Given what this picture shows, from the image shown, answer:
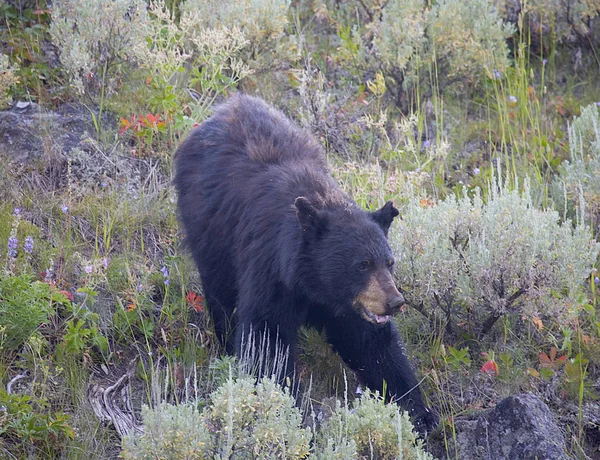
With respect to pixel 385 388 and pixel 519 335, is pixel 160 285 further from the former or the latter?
pixel 519 335

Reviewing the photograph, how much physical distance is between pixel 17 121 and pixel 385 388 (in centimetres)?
367

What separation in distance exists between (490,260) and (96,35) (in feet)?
11.8

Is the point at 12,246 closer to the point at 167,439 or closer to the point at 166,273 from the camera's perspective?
the point at 166,273

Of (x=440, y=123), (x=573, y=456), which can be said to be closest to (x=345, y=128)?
(x=440, y=123)

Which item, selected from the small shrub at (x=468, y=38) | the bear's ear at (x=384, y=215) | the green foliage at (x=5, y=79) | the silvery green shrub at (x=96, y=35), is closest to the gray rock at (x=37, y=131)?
the green foliage at (x=5, y=79)

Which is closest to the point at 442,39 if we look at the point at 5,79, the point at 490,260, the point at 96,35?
the point at 96,35

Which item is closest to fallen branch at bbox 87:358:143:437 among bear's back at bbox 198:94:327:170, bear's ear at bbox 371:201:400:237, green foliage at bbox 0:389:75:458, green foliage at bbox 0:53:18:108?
green foliage at bbox 0:389:75:458

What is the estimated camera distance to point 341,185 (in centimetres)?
627

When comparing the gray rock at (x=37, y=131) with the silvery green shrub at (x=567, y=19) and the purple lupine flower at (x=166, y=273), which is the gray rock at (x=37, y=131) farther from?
the silvery green shrub at (x=567, y=19)

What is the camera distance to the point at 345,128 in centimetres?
710

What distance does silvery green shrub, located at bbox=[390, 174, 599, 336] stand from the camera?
16.2 ft

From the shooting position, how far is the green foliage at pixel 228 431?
3.32 meters

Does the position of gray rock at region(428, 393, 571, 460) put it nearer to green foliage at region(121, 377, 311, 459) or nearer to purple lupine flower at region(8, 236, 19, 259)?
green foliage at region(121, 377, 311, 459)

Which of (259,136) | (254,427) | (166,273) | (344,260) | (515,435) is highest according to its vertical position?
(259,136)
